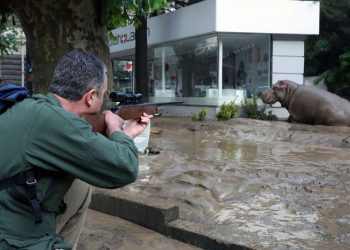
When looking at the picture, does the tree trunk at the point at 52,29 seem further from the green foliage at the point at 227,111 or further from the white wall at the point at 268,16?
the white wall at the point at 268,16

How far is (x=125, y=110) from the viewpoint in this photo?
291 cm

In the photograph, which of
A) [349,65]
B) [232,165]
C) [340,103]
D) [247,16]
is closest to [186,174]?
[232,165]

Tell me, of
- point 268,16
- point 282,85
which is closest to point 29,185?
point 282,85

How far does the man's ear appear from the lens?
8.26 ft

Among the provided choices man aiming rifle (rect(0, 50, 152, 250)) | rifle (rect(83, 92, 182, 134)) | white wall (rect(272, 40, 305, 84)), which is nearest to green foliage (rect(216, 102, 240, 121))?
white wall (rect(272, 40, 305, 84))

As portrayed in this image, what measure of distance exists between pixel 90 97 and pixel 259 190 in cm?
390

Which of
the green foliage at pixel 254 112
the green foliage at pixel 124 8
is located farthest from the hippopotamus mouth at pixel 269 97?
the green foliage at pixel 124 8

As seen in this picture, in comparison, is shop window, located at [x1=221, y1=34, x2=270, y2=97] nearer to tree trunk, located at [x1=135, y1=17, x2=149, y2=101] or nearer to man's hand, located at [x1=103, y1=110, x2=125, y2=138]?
tree trunk, located at [x1=135, y1=17, x2=149, y2=101]

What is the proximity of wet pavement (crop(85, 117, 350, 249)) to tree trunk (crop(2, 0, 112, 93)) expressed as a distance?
1.75m

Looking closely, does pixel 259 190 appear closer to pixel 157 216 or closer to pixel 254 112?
pixel 157 216

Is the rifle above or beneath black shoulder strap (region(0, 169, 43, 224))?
above

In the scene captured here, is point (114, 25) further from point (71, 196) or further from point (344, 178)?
point (71, 196)

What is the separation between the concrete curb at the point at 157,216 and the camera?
451 cm

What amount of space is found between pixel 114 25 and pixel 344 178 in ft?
12.3
